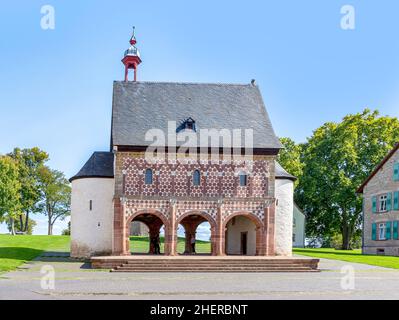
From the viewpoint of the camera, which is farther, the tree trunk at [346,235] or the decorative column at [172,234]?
the tree trunk at [346,235]

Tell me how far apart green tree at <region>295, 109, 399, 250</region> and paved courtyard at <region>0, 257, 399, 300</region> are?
1229 inches

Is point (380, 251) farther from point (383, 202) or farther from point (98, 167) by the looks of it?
point (98, 167)

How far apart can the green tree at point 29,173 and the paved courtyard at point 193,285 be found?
5048 cm

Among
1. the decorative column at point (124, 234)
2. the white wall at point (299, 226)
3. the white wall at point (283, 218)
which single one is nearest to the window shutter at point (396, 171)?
the white wall at point (283, 218)

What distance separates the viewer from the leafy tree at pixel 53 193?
8056 cm

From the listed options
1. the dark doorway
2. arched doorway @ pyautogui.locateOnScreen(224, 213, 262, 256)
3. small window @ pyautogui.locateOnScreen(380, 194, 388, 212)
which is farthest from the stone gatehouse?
small window @ pyautogui.locateOnScreen(380, 194, 388, 212)

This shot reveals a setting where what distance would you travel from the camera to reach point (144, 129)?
36.9 meters

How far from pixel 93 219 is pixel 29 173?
46.4m

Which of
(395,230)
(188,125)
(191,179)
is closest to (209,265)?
(191,179)

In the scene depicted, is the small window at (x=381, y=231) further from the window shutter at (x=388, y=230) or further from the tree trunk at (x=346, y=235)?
the tree trunk at (x=346, y=235)

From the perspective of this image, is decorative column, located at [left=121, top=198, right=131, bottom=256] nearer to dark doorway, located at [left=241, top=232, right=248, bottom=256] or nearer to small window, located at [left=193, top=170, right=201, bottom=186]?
small window, located at [left=193, top=170, right=201, bottom=186]

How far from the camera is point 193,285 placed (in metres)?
22.1
